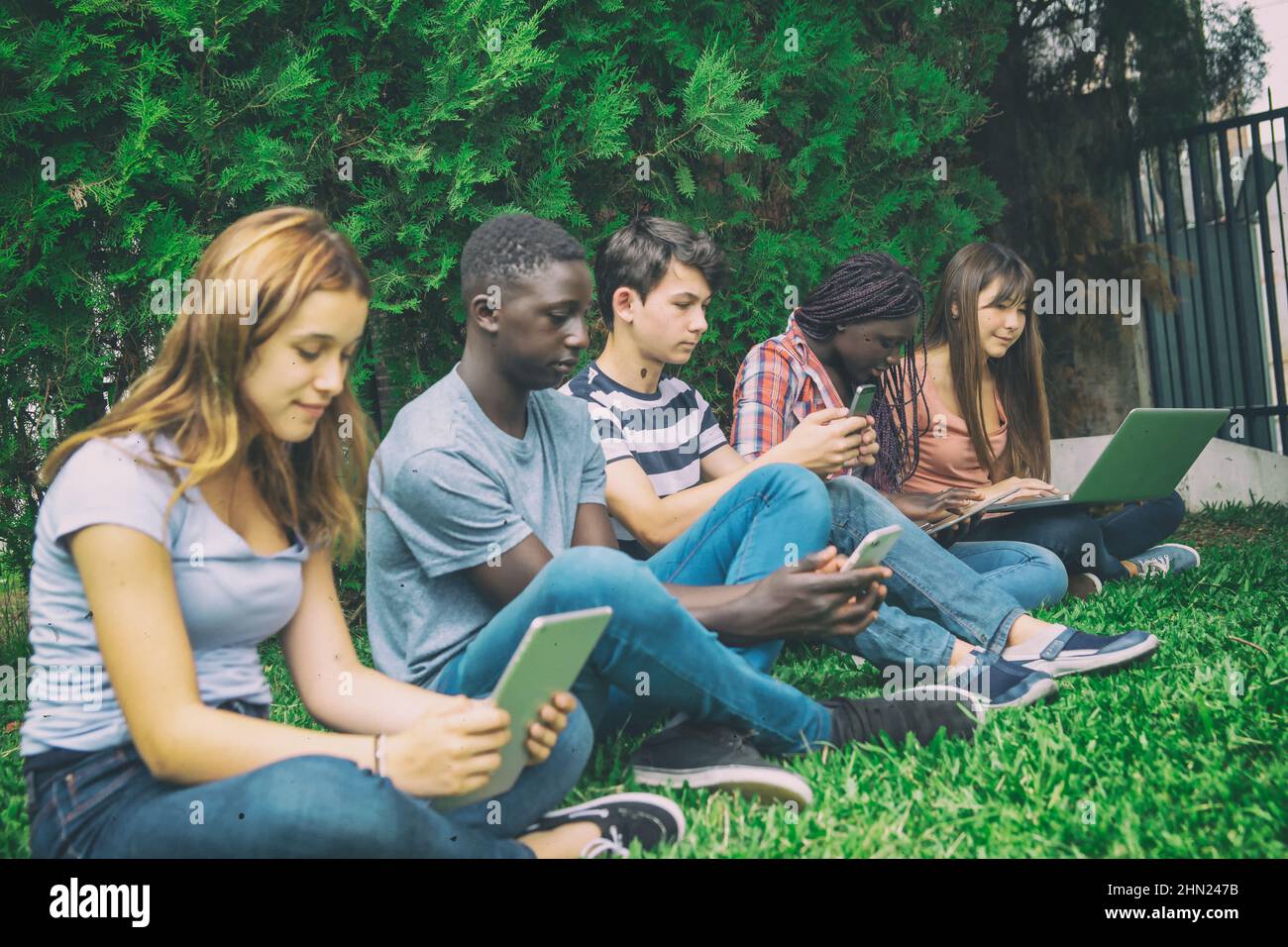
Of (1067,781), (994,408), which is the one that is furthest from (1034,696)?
(994,408)

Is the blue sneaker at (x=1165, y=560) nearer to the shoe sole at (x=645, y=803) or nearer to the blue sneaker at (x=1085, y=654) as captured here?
the blue sneaker at (x=1085, y=654)

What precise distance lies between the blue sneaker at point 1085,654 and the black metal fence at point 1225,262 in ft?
15.8

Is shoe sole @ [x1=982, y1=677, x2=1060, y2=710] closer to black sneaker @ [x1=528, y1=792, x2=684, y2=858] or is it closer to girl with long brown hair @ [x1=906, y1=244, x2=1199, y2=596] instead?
black sneaker @ [x1=528, y1=792, x2=684, y2=858]

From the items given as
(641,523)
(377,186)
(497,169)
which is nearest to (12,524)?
(377,186)

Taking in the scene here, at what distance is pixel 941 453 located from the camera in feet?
14.8

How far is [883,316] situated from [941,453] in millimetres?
797

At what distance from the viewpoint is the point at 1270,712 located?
2775mm

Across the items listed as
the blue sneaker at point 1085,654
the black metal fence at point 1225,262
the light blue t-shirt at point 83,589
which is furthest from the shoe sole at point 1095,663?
the black metal fence at point 1225,262

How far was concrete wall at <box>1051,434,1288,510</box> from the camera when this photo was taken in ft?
23.9

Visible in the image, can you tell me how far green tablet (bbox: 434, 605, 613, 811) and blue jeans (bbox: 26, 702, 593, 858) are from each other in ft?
0.39

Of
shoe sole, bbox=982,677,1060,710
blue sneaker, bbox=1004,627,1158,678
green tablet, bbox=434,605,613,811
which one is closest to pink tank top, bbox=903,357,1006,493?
blue sneaker, bbox=1004,627,1158,678

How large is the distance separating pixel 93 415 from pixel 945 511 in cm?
327

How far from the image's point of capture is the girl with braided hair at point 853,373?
12.6 feet
